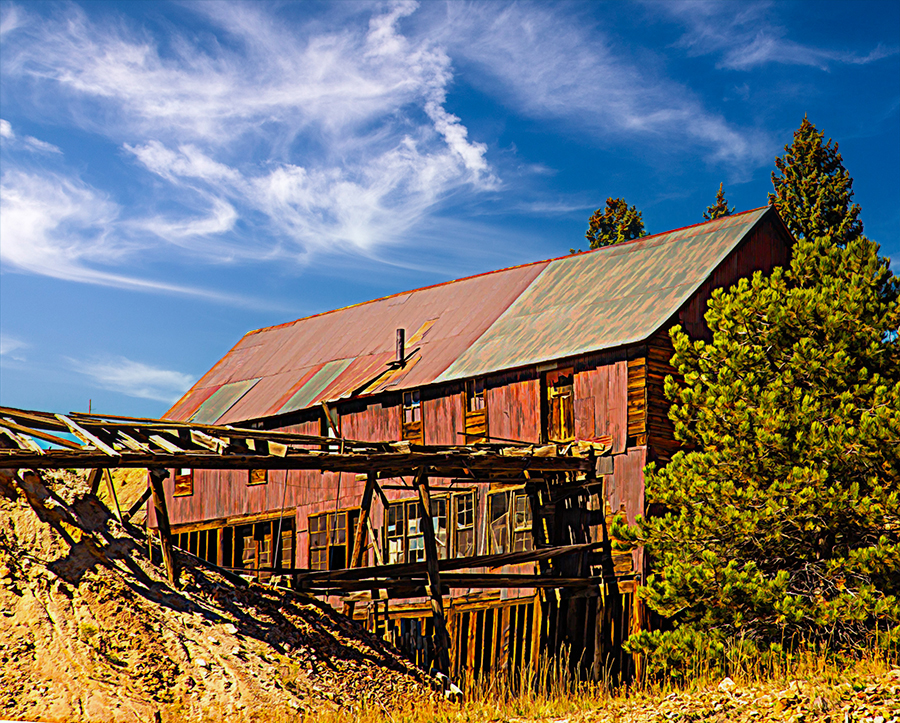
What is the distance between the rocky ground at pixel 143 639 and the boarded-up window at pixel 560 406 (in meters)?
7.08

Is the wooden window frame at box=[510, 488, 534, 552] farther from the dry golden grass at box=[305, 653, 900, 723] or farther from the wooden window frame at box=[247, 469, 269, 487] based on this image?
the wooden window frame at box=[247, 469, 269, 487]

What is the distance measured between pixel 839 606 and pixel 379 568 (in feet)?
31.3

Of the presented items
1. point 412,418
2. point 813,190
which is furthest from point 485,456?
point 813,190

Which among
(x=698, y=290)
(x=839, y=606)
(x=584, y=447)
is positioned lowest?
(x=839, y=606)

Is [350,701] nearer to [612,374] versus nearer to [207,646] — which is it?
[207,646]

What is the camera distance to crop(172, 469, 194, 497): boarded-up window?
34.8 meters

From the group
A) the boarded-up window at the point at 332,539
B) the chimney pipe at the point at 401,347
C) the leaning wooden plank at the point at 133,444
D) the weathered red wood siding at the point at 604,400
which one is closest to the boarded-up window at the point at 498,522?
the weathered red wood siding at the point at 604,400

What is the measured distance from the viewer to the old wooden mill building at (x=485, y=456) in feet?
80.7

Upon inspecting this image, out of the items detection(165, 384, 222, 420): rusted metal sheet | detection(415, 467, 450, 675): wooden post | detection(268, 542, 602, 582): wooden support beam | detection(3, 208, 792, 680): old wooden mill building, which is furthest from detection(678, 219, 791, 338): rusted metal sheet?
detection(165, 384, 222, 420): rusted metal sheet

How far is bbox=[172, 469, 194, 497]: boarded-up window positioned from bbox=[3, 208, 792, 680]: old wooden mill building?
58mm

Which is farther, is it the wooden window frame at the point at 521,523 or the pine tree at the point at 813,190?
the pine tree at the point at 813,190

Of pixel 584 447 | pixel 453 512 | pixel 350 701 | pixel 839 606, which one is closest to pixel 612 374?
pixel 584 447

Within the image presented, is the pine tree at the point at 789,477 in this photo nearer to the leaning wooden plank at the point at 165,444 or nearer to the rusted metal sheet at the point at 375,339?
the rusted metal sheet at the point at 375,339

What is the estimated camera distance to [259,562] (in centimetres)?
3203
